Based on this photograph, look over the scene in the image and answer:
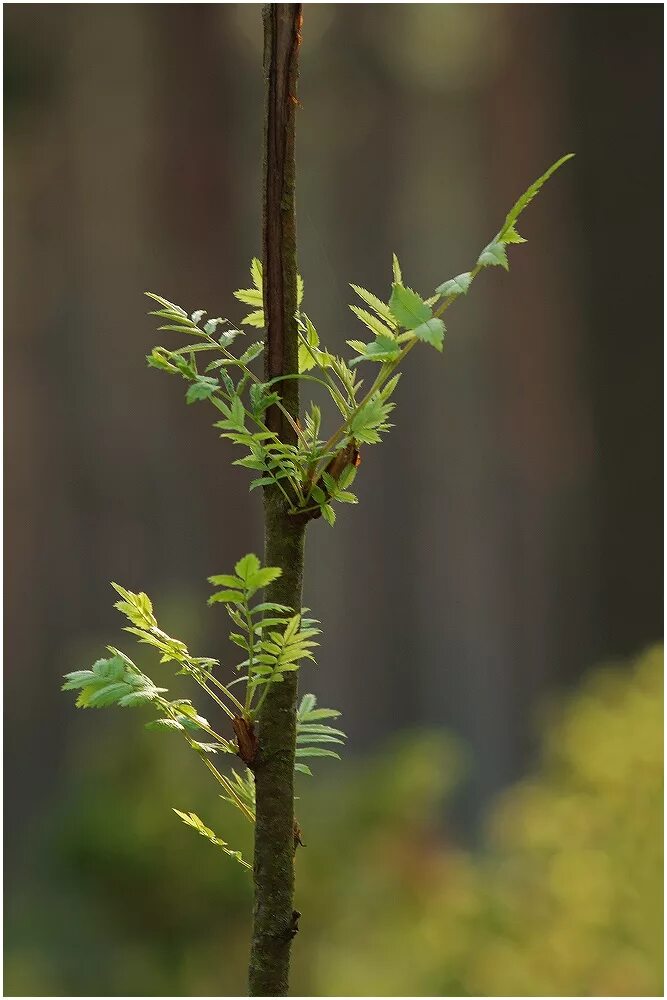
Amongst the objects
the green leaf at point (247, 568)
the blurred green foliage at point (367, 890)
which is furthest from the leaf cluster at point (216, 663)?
the blurred green foliage at point (367, 890)

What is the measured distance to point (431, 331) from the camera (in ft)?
0.87

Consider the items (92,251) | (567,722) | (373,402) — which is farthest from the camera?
(92,251)

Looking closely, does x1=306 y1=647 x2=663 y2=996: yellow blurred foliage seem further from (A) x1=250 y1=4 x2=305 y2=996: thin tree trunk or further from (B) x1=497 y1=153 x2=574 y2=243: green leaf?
(B) x1=497 y1=153 x2=574 y2=243: green leaf

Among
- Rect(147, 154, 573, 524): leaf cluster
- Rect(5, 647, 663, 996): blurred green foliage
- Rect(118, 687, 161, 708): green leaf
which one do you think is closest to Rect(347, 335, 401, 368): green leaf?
Rect(147, 154, 573, 524): leaf cluster

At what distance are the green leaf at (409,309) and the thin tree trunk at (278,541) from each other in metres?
0.03

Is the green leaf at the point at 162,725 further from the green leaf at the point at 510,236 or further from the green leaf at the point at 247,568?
the green leaf at the point at 510,236

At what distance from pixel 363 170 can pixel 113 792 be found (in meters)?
1.40

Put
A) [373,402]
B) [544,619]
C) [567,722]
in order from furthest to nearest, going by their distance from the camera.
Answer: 1. [544,619]
2. [567,722]
3. [373,402]

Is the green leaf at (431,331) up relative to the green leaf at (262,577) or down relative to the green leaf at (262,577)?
up

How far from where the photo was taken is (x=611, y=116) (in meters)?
2.12

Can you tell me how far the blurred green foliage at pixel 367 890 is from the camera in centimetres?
99

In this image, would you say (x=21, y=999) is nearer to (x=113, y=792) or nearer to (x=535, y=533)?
(x=113, y=792)

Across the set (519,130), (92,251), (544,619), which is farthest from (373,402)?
(519,130)

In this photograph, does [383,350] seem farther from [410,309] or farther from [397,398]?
[397,398]
